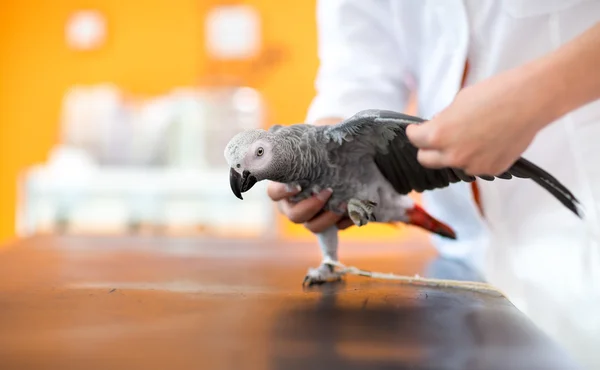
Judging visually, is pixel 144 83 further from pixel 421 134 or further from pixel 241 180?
pixel 421 134

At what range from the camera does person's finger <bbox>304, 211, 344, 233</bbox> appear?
0.52 meters

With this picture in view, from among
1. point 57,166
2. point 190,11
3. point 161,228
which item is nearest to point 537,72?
point 161,228

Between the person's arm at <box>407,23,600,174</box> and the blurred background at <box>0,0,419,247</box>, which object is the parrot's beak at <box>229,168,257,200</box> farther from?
the blurred background at <box>0,0,419,247</box>

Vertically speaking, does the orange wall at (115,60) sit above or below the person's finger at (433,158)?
above

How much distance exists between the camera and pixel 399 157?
0.49m

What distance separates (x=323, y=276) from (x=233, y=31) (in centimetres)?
221

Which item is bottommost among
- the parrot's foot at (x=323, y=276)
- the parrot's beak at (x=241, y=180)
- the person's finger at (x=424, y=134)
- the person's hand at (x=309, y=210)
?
the parrot's foot at (x=323, y=276)

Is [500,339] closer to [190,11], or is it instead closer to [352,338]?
[352,338]

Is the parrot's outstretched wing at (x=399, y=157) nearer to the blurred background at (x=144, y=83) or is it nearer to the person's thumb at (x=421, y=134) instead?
the person's thumb at (x=421, y=134)

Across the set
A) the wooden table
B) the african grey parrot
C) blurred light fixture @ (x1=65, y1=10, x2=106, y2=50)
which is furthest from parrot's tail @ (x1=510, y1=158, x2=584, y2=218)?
blurred light fixture @ (x1=65, y1=10, x2=106, y2=50)

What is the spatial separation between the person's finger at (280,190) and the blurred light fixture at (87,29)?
2483mm

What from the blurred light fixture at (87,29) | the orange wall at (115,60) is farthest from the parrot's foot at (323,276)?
the blurred light fixture at (87,29)

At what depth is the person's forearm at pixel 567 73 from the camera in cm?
36

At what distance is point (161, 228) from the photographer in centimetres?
210
